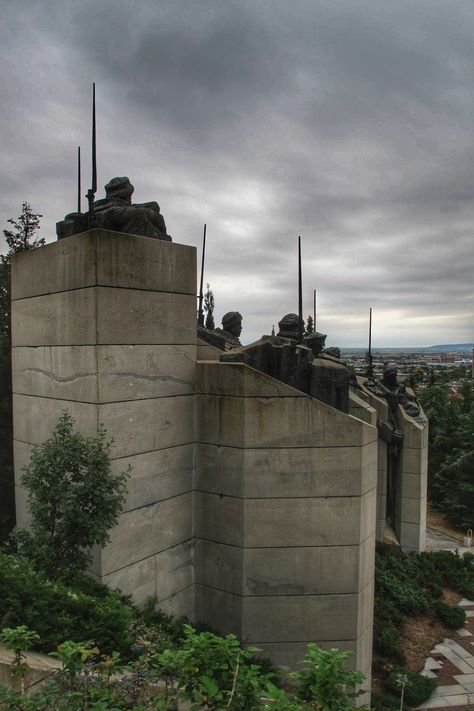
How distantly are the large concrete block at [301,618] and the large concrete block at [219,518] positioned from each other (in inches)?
45.8

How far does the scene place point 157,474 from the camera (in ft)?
26.9

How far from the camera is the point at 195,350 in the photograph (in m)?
8.84

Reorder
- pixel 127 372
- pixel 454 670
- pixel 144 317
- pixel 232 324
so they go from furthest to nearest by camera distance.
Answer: pixel 232 324 < pixel 454 670 < pixel 144 317 < pixel 127 372

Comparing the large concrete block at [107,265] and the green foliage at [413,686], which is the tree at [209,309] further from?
the green foliage at [413,686]

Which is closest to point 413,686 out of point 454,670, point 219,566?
point 454,670

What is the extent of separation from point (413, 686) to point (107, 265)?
10530 millimetres

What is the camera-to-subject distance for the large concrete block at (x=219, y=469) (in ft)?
27.4

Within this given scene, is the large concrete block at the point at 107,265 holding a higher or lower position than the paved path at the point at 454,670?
higher

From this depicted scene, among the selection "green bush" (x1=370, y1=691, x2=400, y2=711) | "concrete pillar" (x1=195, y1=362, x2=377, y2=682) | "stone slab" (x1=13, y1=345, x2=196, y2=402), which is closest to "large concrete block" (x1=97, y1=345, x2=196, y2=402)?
"stone slab" (x1=13, y1=345, x2=196, y2=402)

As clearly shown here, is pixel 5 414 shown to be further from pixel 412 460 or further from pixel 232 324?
pixel 412 460

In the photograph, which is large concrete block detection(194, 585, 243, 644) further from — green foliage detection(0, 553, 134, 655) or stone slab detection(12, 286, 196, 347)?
stone slab detection(12, 286, 196, 347)

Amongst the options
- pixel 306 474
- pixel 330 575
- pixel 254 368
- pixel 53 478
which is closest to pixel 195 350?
pixel 254 368

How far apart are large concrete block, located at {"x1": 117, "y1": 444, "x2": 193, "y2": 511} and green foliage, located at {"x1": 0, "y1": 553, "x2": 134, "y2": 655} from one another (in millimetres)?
2069

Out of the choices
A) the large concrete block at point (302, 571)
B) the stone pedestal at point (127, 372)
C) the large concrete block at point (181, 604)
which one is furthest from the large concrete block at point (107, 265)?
the large concrete block at point (181, 604)
